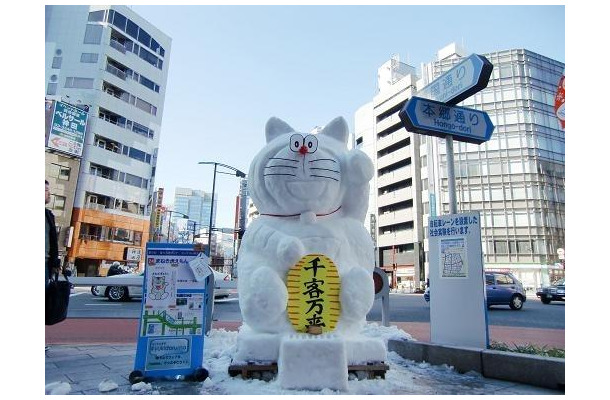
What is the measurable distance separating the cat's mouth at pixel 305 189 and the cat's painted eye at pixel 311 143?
344 millimetres

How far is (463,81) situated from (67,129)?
27.0 m

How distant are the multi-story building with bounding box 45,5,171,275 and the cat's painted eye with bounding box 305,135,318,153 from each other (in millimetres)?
27019

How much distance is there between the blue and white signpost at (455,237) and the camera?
15.8 ft

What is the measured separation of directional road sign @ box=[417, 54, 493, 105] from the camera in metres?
5.13

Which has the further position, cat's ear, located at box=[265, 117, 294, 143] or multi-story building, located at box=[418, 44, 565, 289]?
multi-story building, located at box=[418, 44, 565, 289]

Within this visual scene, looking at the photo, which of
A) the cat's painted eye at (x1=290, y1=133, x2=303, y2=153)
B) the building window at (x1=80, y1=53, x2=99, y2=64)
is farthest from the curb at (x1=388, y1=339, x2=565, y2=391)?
the building window at (x1=80, y1=53, x2=99, y2=64)

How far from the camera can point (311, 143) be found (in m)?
4.14

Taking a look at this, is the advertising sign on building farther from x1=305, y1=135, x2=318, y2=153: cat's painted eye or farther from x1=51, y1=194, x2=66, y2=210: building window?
x1=305, y1=135, x2=318, y2=153: cat's painted eye

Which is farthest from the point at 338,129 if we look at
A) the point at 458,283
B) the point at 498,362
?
the point at 498,362

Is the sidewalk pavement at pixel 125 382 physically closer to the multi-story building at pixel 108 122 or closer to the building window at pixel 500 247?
the multi-story building at pixel 108 122

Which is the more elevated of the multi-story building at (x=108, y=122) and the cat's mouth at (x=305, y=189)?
the multi-story building at (x=108, y=122)

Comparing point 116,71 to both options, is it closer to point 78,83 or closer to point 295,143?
point 78,83

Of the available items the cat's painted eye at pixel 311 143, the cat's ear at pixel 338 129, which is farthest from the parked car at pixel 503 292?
the cat's painted eye at pixel 311 143

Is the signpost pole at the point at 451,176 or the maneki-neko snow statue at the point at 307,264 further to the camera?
the signpost pole at the point at 451,176
